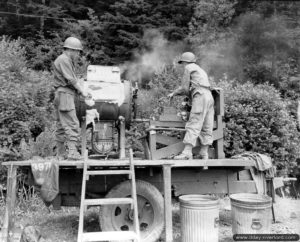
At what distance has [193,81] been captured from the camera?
6215mm

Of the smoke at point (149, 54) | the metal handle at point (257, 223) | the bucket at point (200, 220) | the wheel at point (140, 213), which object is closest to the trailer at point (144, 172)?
the wheel at point (140, 213)

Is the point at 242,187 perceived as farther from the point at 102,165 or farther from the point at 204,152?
the point at 102,165

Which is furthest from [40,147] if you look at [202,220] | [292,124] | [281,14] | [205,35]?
[281,14]

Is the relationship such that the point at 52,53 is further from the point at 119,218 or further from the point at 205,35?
the point at 119,218

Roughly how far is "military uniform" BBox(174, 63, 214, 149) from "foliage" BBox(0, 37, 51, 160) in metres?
4.28

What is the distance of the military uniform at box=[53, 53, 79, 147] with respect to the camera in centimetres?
582

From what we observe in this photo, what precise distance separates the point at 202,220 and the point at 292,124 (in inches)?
239

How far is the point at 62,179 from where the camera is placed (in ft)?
19.1

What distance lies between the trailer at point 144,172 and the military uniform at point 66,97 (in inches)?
15.5

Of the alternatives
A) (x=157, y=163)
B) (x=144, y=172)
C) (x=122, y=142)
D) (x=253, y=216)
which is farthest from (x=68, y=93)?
(x=253, y=216)

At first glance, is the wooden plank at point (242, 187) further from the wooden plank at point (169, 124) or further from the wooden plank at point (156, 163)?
the wooden plank at point (169, 124)

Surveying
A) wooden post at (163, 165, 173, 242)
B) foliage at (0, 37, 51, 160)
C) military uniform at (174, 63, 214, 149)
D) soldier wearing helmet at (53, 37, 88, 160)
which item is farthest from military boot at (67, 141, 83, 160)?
foliage at (0, 37, 51, 160)

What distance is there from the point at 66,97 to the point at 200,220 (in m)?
2.74

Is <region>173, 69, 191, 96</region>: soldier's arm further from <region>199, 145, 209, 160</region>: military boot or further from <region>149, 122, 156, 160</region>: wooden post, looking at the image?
<region>199, 145, 209, 160</region>: military boot
